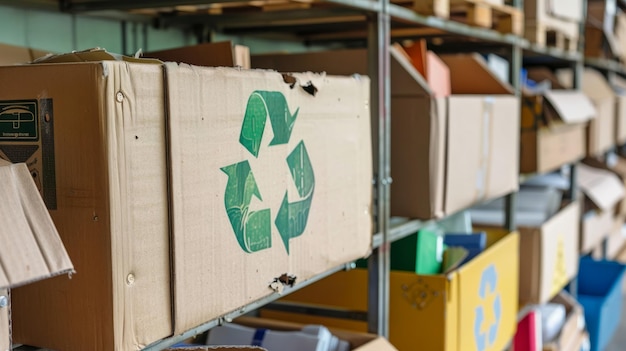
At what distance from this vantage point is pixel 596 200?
164 inches

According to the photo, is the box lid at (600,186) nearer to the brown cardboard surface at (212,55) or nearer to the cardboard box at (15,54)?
the brown cardboard surface at (212,55)

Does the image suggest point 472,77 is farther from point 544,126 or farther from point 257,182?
point 257,182

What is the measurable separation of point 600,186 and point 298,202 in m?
3.45

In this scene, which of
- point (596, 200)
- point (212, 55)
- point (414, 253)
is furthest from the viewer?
point (596, 200)

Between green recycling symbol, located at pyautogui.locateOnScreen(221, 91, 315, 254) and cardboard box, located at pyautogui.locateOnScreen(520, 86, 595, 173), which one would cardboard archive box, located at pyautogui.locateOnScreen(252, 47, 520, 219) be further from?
cardboard box, located at pyautogui.locateOnScreen(520, 86, 595, 173)

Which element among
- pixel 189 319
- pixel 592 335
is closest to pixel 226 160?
pixel 189 319

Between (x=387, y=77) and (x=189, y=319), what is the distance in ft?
2.94

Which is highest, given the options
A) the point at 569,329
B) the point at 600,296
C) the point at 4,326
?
the point at 4,326

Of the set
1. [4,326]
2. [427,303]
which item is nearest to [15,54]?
[4,326]

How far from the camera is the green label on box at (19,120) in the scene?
1041mm

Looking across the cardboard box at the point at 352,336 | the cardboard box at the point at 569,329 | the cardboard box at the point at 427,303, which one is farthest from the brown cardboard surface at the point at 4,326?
the cardboard box at the point at 569,329

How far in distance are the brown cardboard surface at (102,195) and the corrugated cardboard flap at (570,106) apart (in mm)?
2383

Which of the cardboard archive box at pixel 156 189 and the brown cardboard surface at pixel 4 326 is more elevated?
the cardboard archive box at pixel 156 189

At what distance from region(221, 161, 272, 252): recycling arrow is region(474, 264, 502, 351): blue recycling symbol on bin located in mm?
1130
